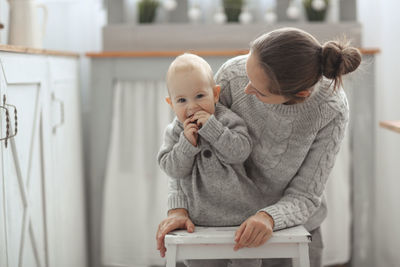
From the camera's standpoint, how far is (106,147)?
2.33m

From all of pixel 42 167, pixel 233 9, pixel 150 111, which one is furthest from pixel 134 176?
pixel 233 9

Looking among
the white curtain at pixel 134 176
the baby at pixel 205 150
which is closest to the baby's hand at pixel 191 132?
the baby at pixel 205 150

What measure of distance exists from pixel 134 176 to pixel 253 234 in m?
1.22

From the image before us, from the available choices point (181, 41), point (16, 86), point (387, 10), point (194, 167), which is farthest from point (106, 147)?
point (387, 10)

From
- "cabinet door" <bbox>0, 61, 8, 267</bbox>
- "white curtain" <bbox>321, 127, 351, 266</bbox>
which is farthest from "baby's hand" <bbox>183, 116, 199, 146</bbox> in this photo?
"white curtain" <bbox>321, 127, 351, 266</bbox>

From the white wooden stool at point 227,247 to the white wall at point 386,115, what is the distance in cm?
120

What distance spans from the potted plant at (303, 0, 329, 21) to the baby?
1.27 metres

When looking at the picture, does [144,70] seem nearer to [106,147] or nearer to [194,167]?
[106,147]

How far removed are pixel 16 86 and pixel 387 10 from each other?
1631mm

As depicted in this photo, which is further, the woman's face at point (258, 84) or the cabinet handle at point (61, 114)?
the cabinet handle at point (61, 114)

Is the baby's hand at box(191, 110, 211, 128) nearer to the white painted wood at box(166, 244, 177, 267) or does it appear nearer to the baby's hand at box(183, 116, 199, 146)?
the baby's hand at box(183, 116, 199, 146)

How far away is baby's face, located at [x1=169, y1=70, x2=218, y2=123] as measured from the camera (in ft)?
4.01

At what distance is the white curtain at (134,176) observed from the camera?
2.31 metres

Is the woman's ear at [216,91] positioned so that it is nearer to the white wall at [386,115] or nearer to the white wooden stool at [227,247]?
the white wooden stool at [227,247]
